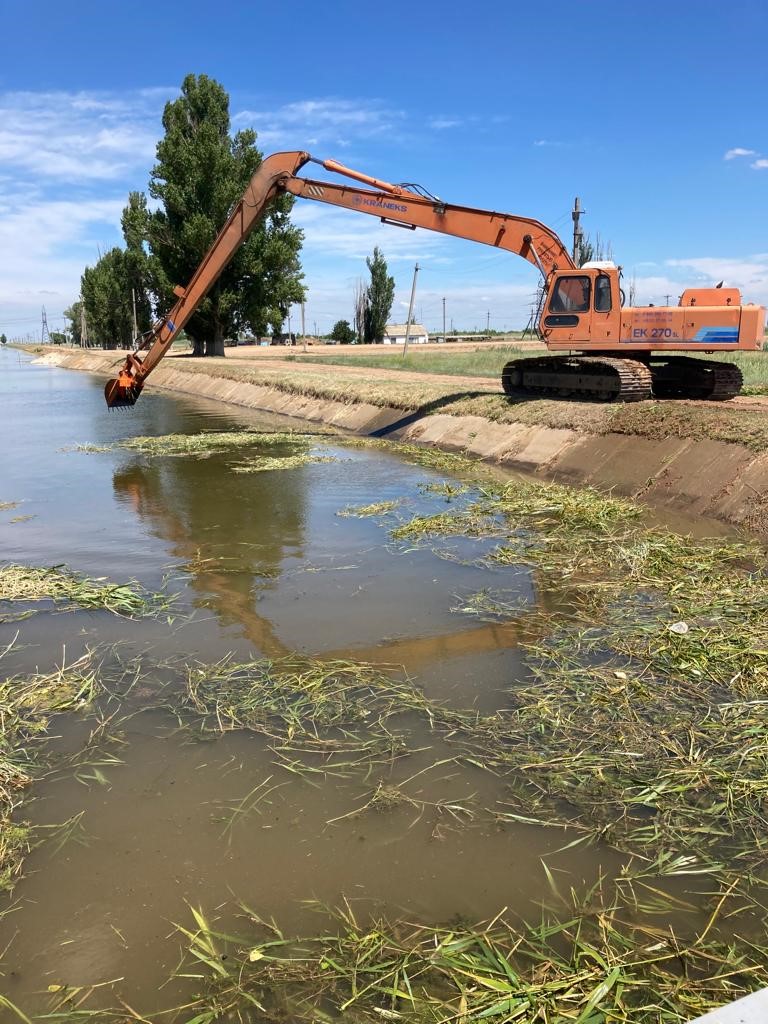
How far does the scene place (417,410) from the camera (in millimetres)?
19031

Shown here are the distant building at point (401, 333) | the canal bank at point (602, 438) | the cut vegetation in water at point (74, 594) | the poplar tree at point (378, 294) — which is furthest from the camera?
the distant building at point (401, 333)

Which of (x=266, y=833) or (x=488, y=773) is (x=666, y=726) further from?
(x=266, y=833)

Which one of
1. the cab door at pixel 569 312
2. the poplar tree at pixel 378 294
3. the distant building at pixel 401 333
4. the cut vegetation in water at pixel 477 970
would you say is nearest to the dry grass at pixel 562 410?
the cab door at pixel 569 312

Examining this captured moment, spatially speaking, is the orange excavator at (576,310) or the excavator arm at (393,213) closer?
the orange excavator at (576,310)

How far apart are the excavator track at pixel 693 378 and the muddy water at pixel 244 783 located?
31.1ft

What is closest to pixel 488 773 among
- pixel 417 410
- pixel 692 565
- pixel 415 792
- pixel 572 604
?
pixel 415 792

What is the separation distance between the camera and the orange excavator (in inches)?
560

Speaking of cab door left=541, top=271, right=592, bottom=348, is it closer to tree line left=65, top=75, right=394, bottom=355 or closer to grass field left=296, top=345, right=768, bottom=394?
grass field left=296, top=345, right=768, bottom=394

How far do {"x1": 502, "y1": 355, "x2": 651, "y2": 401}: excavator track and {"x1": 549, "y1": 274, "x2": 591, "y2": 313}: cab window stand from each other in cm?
104

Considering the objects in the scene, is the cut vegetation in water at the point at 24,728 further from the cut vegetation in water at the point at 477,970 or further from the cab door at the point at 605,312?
the cab door at the point at 605,312

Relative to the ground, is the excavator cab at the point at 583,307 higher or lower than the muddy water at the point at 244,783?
higher

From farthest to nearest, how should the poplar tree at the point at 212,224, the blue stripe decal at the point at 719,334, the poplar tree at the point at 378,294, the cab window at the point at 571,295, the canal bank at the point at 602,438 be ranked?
the poplar tree at the point at 378,294 → the poplar tree at the point at 212,224 → the cab window at the point at 571,295 → the blue stripe decal at the point at 719,334 → the canal bank at the point at 602,438

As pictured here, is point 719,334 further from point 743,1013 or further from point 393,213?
point 743,1013

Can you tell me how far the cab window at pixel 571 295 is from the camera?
595 inches
